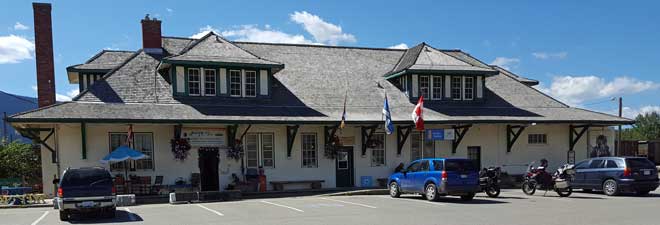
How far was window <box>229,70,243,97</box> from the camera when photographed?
2173 cm

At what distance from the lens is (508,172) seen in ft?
79.2

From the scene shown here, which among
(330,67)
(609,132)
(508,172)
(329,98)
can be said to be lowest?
(508,172)

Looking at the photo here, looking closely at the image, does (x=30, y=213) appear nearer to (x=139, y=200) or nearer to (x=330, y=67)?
(x=139, y=200)

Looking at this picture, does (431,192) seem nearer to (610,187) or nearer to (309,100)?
(610,187)

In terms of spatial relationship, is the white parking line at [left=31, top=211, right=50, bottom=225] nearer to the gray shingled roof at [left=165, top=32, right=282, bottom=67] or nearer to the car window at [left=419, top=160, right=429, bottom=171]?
the gray shingled roof at [left=165, top=32, right=282, bottom=67]

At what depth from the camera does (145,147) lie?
64.5 feet

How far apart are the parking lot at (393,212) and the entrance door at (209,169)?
13.1 ft

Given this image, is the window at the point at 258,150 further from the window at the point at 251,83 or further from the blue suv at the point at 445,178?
the blue suv at the point at 445,178

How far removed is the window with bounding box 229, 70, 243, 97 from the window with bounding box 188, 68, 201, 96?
4.57 feet

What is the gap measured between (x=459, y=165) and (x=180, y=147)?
10.7m

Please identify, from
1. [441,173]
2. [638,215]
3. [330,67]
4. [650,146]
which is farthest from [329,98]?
[650,146]

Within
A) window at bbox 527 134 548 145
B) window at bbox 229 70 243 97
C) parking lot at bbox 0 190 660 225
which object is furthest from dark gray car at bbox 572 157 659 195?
window at bbox 229 70 243 97

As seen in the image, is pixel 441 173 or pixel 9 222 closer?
pixel 9 222

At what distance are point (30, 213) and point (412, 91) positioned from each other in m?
16.6
